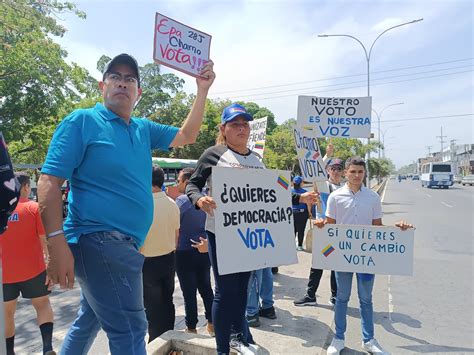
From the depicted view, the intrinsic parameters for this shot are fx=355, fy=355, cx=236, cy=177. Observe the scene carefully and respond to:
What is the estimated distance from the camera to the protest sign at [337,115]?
4660mm

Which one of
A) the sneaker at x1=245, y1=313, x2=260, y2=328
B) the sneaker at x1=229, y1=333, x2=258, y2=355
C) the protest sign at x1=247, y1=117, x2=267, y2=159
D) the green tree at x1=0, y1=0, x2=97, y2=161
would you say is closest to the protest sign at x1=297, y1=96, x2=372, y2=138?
the protest sign at x1=247, y1=117, x2=267, y2=159

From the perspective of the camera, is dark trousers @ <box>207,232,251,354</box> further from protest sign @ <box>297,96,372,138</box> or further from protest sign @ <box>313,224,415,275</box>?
protest sign @ <box>297,96,372,138</box>

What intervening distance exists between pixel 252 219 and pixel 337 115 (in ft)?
8.73

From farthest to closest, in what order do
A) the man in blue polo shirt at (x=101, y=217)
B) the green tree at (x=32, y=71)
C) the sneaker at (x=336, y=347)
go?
the green tree at (x=32, y=71) → the sneaker at (x=336, y=347) → the man in blue polo shirt at (x=101, y=217)

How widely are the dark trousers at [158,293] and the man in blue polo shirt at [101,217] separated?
143 centimetres

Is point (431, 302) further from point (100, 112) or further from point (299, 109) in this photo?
point (100, 112)

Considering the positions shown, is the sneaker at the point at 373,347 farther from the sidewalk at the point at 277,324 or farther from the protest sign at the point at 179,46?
the protest sign at the point at 179,46

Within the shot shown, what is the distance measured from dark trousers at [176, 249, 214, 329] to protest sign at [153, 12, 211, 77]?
6.02ft

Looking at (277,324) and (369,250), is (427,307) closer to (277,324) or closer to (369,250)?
→ (369,250)

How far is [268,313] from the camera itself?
400cm

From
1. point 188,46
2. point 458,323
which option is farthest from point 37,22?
point 458,323

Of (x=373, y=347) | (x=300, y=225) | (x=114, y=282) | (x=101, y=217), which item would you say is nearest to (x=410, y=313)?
(x=373, y=347)

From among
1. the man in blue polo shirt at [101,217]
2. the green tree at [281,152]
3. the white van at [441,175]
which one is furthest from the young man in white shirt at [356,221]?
the white van at [441,175]

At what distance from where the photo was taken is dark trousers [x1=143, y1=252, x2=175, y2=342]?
3252mm
